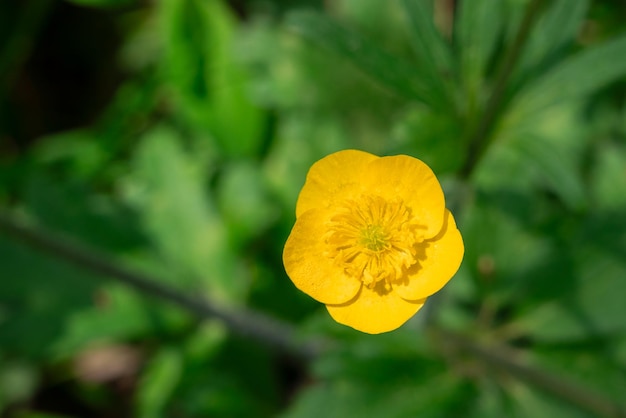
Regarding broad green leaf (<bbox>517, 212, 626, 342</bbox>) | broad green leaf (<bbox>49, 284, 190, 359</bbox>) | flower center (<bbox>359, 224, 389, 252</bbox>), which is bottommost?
broad green leaf (<bbox>49, 284, 190, 359</bbox>)

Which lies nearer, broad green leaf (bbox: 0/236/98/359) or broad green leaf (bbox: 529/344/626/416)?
broad green leaf (bbox: 529/344/626/416)

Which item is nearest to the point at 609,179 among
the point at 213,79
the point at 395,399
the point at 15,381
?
the point at 395,399

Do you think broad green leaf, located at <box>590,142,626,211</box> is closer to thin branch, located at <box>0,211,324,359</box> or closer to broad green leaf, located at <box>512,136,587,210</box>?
broad green leaf, located at <box>512,136,587,210</box>

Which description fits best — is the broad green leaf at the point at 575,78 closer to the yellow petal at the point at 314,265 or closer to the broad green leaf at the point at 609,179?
the yellow petal at the point at 314,265

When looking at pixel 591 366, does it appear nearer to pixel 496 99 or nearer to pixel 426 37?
pixel 496 99

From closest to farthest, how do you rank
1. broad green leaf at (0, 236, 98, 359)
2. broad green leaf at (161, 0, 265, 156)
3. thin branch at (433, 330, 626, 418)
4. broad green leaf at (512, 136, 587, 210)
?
1. broad green leaf at (512, 136, 587, 210)
2. thin branch at (433, 330, 626, 418)
3. broad green leaf at (0, 236, 98, 359)
4. broad green leaf at (161, 0, 265, 156)

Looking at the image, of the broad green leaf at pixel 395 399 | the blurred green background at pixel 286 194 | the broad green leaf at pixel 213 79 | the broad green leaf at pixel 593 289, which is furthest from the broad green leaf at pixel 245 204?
the broad green leaf at pixel 593 289

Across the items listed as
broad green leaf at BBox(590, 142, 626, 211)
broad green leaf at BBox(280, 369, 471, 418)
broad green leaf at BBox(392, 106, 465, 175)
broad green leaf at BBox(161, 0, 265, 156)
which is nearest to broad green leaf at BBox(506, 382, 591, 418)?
broad green leaf at BBox(280, 369, 471, 418)
